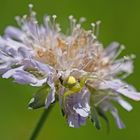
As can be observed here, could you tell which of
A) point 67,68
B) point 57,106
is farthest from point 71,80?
point 57,106

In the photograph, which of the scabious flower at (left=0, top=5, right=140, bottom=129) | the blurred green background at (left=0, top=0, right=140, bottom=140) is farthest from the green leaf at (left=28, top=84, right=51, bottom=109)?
the blurred green background at (left=0, top=0, right=140, bottom=140)

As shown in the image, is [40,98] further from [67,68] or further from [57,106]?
[57,106]

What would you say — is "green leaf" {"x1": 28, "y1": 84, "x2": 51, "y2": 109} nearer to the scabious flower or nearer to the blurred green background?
the scabious flower

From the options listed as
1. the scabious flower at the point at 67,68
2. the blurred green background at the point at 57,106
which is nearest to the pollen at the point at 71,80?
the scabious flower at the point at 67,68

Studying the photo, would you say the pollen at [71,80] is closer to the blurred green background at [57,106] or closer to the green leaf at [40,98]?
the green leaf at [40,98]

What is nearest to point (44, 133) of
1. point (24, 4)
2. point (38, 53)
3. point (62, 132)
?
point (62, 132)

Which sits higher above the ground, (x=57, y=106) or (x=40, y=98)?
(x=57, y=106)
